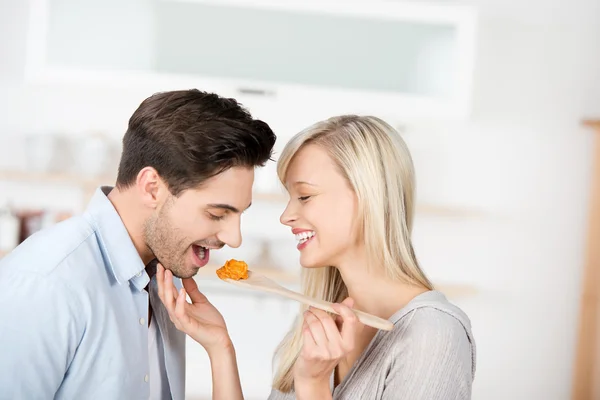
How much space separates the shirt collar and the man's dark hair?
92mm

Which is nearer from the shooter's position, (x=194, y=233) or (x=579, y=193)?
(x=194, y=233)

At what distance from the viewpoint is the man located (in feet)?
4.65

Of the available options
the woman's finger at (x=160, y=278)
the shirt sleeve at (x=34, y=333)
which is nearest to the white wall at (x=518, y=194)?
the woman's finger at (x=160, y=278)

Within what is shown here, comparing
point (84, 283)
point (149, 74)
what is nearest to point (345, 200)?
point (84, 283)

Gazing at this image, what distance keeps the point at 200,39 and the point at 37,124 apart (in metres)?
1.11

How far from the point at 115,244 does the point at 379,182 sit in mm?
596

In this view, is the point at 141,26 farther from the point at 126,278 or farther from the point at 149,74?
the point at 126,278

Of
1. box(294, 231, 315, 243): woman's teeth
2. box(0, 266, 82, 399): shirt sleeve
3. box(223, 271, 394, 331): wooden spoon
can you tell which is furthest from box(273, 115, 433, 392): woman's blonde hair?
box(0, 266, 82, 399): shirt sleeve

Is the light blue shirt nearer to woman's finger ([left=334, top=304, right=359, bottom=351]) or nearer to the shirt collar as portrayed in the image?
the shirt collar

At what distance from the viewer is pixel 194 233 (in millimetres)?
1670

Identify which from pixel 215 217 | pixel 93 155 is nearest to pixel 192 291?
pixel 215 217

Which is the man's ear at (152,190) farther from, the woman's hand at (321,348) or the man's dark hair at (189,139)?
the woman's hand at (321,348)

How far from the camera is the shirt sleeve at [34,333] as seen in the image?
54.7 inches

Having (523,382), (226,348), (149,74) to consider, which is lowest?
(523,382)
